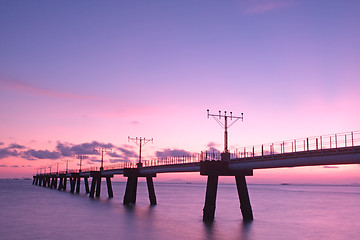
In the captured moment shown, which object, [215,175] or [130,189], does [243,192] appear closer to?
[215,175]

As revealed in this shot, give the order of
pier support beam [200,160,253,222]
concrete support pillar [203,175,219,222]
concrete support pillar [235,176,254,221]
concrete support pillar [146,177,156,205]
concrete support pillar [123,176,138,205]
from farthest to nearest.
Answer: concrete support pillar [123,176,138,205], concrete support pillar [146,177,156,205], concrete support pillar [235,176,254,221], concrete support pillar [203,175,219,222], pier support beam [200,160,253,222]

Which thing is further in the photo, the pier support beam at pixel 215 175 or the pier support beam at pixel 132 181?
the pier support beam at pixel 132 181

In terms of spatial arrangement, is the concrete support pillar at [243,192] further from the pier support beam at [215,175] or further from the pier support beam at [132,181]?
the pier support beam at [132,181]

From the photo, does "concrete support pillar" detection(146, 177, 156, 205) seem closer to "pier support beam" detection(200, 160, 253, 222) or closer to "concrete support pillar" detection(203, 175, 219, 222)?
"concrete support pillar" detection(203, 175, 219, 222)

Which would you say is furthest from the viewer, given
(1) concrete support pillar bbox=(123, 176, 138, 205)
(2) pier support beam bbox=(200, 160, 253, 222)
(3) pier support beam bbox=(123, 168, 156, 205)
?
(1) concrete support pillar bbox=(123, 176, 138, 205)

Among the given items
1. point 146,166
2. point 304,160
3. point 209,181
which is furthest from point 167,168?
point 304,160

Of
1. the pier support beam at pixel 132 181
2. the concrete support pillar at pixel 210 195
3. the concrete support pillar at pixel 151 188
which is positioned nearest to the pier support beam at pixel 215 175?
the concrete support pillar at pixel 210 195

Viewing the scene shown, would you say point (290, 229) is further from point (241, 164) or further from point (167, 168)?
point (167, 168)

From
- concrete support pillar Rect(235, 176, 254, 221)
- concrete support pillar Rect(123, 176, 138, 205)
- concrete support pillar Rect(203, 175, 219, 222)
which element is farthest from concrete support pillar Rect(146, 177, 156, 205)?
concrete support pillar Rect(235, 176, 254, 221)

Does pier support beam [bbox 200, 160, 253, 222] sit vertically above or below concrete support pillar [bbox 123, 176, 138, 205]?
above

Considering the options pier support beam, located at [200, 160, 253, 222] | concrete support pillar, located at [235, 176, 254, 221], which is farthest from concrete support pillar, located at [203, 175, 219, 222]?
concrete support pillar, located at [235, 176, 254, 221]

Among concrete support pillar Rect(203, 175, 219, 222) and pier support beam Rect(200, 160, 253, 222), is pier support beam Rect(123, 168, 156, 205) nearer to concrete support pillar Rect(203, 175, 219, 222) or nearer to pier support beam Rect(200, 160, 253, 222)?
concrete support pillar Rect(203, 175, 219, 222)

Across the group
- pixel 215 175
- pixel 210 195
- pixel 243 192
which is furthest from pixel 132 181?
pixel 243 192

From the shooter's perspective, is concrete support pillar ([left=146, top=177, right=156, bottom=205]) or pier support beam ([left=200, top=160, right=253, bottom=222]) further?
concrete support pillar ([left=146, top=177, right=156, bottom=205])
